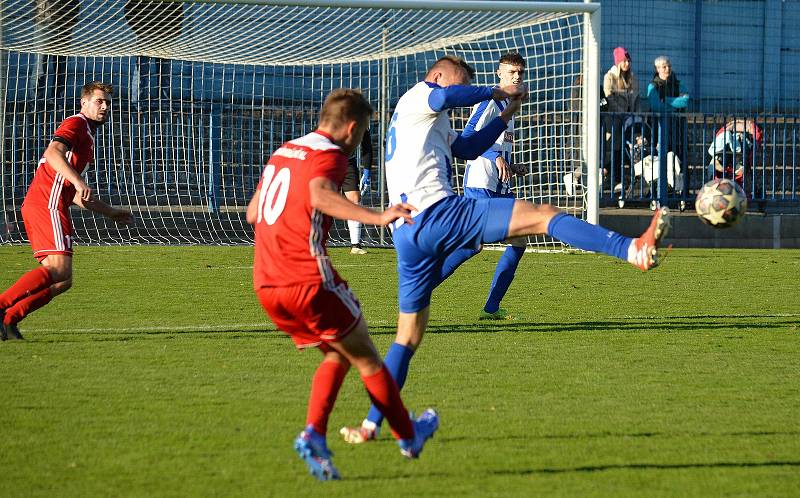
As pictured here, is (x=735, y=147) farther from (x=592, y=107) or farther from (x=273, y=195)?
(x=273, y=195)

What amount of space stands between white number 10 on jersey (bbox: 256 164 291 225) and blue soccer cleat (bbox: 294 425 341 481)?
2.86ft

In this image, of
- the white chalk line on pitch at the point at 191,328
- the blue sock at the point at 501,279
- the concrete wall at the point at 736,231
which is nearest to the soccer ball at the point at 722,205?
the blue sock at the point at 501,279

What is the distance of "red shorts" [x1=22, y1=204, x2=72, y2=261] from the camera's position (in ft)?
27.7

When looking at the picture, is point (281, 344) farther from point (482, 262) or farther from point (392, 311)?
point (482, 262)

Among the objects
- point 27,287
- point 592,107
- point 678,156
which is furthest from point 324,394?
point 678,156

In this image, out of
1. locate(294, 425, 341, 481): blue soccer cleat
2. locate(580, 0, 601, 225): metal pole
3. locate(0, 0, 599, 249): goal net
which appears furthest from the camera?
locate(0, 0, 599, 249): goal net

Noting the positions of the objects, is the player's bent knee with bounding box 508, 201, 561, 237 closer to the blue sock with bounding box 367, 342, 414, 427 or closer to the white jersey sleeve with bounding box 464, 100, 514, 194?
the blue sock with bounding box 367, 342, 414, 427

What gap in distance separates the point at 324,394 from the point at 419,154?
1541mm

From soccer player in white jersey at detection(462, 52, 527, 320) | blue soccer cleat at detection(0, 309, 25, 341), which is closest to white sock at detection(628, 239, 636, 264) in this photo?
soccer player in white jersey at detection(462, 52, 527, 320)

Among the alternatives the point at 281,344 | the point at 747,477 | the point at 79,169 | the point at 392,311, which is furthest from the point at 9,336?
the point at 747,477

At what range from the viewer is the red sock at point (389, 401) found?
4.82 metres

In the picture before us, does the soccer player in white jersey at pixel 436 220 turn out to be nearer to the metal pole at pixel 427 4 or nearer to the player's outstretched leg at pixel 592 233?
the player's outstretched leg at pixel 592 233

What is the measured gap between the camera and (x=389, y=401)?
4.82 m

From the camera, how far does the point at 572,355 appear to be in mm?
7918
